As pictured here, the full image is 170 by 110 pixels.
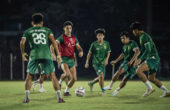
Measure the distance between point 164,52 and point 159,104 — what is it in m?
21.2

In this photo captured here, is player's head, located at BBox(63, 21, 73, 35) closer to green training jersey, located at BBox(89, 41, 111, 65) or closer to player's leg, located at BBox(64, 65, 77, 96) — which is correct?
player's leg, located at BBox(64, 65, 77, 96)

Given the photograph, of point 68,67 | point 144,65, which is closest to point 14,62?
point 68,67

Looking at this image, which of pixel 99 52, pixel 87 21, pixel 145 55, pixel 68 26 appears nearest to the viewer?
pixel 145 55

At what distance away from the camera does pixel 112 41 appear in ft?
89.6

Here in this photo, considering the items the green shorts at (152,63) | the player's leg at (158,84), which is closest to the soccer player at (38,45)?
the green shorts at (152,63)

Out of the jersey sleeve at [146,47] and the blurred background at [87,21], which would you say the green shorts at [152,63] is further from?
the blurred background at [87,21]

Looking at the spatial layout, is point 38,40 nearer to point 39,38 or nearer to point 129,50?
point 39,38

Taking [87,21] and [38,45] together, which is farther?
[87,21]

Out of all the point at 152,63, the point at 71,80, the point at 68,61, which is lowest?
the point at 71,80

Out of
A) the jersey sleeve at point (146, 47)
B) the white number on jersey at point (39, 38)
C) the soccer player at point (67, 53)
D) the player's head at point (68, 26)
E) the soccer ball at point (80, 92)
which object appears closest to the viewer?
the white number on jersey at point (39, 38)

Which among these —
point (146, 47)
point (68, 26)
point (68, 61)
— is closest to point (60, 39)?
point (68, 26)

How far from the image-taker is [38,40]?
9.66 m

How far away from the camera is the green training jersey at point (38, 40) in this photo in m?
9.64

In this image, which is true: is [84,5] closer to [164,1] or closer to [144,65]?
[164,1]
